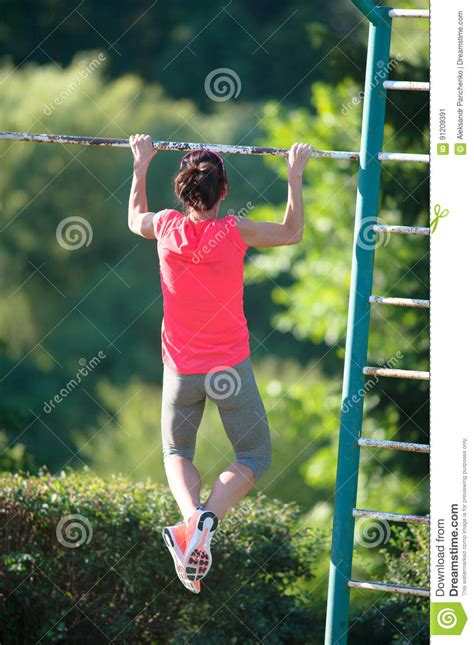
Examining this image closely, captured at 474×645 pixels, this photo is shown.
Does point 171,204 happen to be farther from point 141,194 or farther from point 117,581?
point 141,194

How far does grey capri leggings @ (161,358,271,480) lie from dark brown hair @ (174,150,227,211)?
693 millimetres

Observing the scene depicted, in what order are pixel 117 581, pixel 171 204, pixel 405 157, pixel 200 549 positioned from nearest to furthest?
1. pixel 200 549
2. pixel 405 157
3. pixel 117 581
4. pixel 171 204

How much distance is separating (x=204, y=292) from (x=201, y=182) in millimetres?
450

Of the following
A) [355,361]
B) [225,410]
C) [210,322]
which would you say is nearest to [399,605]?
[355,361]

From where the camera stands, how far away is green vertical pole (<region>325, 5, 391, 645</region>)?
4559 millimetres

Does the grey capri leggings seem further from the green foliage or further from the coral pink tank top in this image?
the green foliage

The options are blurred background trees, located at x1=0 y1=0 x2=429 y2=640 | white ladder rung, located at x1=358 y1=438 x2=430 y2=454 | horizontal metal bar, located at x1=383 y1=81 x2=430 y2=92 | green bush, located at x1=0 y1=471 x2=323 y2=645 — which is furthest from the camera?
blurred background trees, located at x1=0 y1=0 x2=429 y2=640

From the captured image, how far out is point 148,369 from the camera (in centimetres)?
2359

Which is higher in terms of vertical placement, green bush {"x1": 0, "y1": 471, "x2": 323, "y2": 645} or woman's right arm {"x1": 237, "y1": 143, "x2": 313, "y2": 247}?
woman's right arm {"x1": 237, "y1": 143, "x2": 313, "y2": 247}

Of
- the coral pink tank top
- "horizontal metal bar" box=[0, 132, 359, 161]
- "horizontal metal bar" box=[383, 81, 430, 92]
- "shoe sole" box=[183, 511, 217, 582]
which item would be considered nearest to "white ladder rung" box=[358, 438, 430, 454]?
the coral pink tank top

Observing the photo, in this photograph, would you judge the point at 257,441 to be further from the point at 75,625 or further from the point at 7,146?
the point at 7,146

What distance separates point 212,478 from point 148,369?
10.5m

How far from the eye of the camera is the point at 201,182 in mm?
4277

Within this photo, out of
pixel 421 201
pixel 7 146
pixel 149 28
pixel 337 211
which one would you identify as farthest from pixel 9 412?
pixel 149 28
